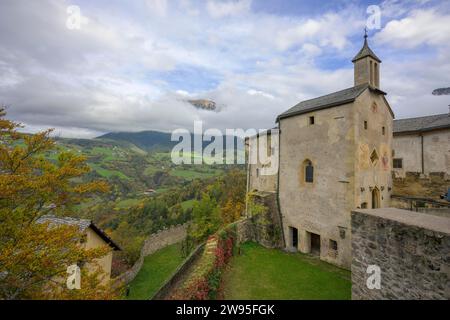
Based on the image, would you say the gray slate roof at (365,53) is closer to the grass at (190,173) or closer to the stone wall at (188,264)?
the stone wall at (188,264)

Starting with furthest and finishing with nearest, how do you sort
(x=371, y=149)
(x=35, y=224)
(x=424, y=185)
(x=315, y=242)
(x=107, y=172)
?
(x=107, y=172), (x=424, y=185), (x=315, y=242), (x=371, y=149), (x=35, y=224)

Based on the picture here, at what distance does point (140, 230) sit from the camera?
4762cm

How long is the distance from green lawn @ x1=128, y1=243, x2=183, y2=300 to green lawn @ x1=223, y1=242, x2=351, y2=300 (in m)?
8.68

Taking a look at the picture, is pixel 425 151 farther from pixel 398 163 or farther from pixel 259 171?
pixel 259 171

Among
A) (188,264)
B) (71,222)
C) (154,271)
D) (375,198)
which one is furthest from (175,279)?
(154,271)

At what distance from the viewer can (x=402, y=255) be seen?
6.37 m

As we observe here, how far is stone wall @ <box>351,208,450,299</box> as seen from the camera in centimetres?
551

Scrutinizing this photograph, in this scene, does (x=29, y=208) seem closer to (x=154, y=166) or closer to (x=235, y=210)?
(x=235, y=210)

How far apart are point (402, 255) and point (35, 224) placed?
1259 centimetres

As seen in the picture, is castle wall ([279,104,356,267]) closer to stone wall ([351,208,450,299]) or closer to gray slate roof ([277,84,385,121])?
gray slate roof ([277,84,385,121])

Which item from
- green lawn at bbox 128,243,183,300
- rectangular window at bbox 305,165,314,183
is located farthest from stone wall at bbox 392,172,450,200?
green lawn at bbox 128,243,183,300

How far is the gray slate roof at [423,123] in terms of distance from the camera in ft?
55.1
